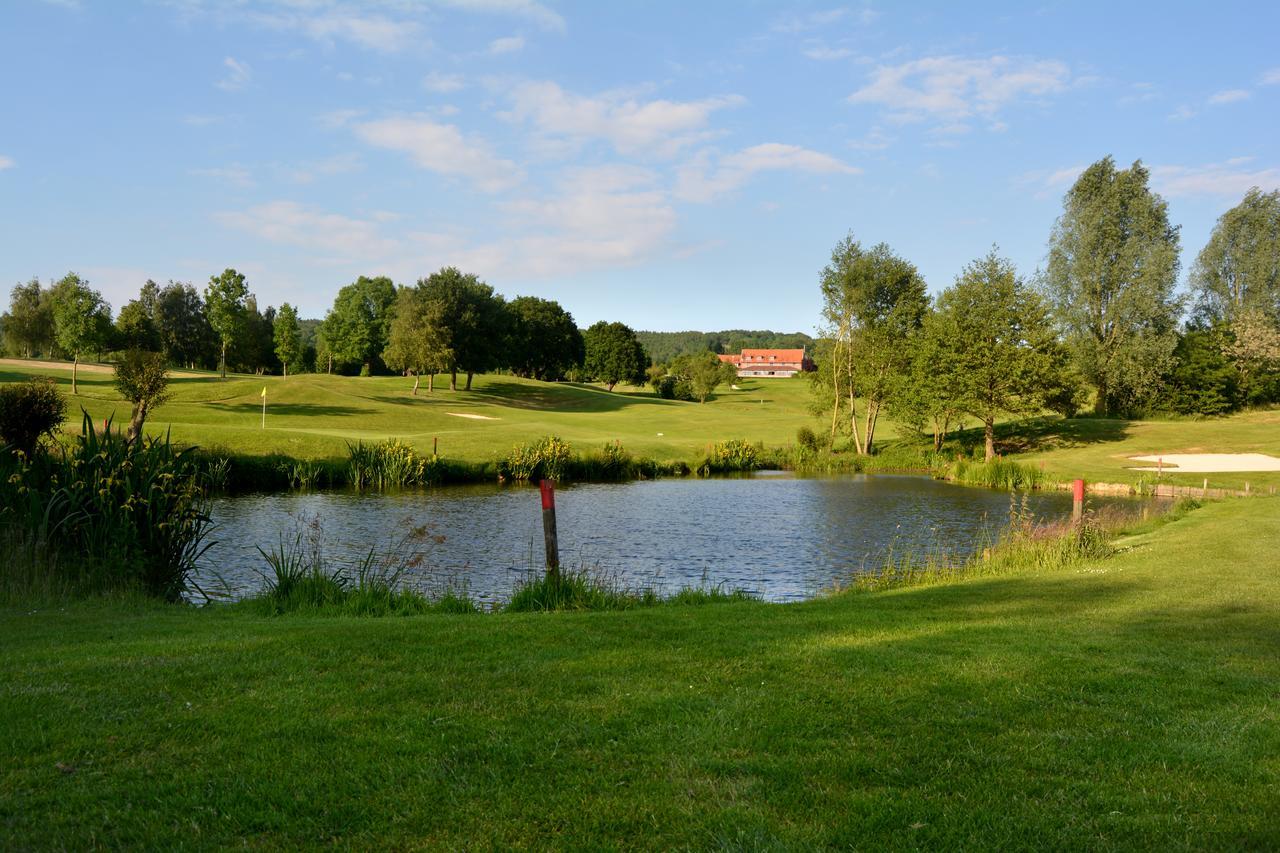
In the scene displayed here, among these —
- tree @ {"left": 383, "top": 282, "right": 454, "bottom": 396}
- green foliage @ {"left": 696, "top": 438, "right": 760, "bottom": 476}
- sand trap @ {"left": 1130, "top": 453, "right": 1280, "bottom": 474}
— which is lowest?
green foliage @ {"left": 696, "top": 438, "right": 760, "bottom": 476}

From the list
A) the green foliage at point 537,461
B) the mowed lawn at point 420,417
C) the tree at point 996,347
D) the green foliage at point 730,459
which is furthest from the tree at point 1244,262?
the green foliage at point 537,461

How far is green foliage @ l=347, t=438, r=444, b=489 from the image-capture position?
30.6 m

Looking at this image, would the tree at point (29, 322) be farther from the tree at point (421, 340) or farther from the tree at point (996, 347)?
the tree at point (996, 347)

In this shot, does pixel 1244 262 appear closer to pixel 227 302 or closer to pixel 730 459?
pixel 730 459

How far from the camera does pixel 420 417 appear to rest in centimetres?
4988

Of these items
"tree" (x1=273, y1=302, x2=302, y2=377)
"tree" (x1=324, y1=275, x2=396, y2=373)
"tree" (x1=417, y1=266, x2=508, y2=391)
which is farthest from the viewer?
"tree" (x1=324, y1=275, x2=396, y2=373)

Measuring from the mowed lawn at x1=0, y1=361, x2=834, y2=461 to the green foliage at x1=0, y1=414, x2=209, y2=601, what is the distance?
13.1 m

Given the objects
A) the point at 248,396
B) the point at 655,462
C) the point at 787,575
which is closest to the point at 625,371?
the point at 248,396

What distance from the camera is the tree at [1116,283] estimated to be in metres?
51.3

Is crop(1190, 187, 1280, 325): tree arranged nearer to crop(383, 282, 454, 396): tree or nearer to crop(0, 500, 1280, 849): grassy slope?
crop(383, 282, 454, 396): tree

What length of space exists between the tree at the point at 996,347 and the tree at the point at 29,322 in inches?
3086

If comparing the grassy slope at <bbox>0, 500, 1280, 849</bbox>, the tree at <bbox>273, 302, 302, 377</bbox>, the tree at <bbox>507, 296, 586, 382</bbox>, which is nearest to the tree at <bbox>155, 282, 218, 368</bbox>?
the tree at <bbox>273, 302, 302, 377</bbox>

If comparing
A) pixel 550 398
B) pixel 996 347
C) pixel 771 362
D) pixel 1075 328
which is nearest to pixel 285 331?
pixel 550 398

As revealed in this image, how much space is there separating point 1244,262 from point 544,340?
64321 millimetres
